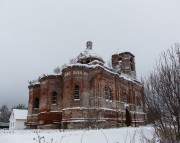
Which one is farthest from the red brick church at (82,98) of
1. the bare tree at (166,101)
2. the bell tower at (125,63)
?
the bare tree at (166,101)

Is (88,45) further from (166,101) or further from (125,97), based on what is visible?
(166,101)

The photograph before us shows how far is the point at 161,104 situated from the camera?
21.9ft

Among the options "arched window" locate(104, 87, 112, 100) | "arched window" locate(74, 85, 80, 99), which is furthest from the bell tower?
"arched window" locate(74, 85, 80, 99)

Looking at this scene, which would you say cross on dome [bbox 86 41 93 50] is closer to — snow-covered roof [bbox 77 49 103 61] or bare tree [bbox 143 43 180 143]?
snow-covered roof [bbox 77 49 103 61]

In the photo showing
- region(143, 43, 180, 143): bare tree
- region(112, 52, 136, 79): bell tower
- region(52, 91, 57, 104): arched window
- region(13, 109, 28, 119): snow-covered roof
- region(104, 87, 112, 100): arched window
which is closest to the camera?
region(143, 43, 180, 143): bare tree

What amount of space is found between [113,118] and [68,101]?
6.07 meters

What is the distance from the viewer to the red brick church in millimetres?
26031

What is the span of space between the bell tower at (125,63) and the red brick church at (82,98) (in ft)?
17.5

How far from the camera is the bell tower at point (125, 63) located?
130 ft

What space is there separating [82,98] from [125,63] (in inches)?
618

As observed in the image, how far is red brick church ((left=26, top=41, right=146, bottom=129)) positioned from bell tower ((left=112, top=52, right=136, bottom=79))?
17.5ft

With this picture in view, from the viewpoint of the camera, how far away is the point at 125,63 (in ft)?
131

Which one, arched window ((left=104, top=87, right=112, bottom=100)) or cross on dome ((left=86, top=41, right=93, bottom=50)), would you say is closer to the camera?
arched window ((left=104, top=87, right=112, bottom=100))

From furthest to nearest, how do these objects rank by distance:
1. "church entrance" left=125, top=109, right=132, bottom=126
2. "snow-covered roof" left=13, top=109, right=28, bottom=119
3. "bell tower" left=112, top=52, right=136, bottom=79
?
"snow-covered roof" left=13, top=109, right=28, bottom=119 → "bell tower" left=112, top=52, right=136, bottom=79 → "church entrance" left=125, top=109, right=132, bottom=126
